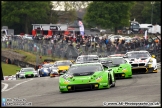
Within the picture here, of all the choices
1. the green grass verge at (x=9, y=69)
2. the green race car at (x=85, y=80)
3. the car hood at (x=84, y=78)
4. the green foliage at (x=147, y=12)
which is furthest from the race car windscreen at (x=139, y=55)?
the green foliage at (x=147, y=12)

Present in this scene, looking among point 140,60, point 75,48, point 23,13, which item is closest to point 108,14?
point 23,13

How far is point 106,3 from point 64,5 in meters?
20.1

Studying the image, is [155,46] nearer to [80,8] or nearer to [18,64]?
[18,64]

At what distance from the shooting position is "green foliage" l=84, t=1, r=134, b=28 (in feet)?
295

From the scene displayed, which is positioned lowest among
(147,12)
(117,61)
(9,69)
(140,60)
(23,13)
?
(9,69)

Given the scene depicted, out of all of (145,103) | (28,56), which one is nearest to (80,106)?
(145,103)

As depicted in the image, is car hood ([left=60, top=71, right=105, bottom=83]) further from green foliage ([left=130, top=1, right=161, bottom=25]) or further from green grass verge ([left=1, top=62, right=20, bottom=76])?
green foliage ([left=130, top=1, right=161, bottom=25])

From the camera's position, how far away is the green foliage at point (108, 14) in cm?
8986

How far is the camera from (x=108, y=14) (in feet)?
299

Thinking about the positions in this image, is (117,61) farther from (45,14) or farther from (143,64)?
(45,14)

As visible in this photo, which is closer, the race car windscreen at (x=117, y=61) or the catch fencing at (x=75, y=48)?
the race car windscreen at (x=117, y=61)

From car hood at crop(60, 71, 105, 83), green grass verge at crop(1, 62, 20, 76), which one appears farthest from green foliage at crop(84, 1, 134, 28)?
car hood at crop(60, 71, 105, 83)

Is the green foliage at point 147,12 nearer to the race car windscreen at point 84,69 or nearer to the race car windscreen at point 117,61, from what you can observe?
the race car windscreen at point 117,61

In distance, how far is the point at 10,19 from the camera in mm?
89250
